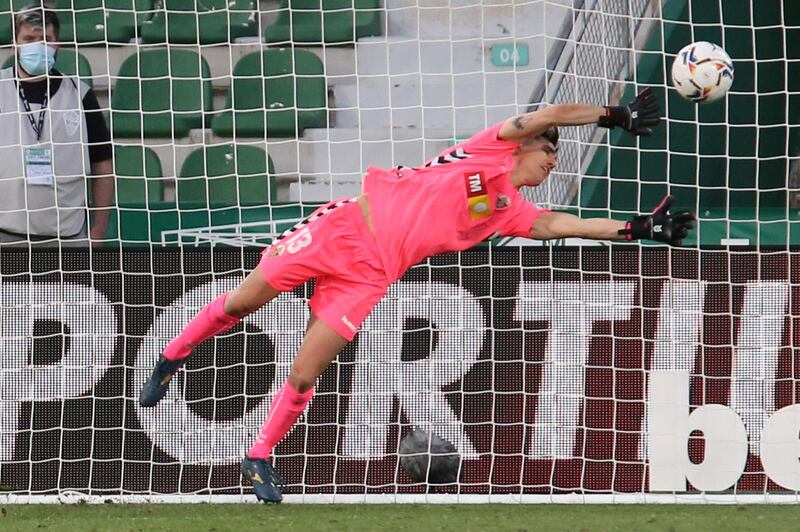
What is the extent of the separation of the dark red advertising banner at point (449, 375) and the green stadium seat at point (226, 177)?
70.0 inches

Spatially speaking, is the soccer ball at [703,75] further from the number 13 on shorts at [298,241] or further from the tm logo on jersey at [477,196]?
the number 13 on shorts at [298,241]

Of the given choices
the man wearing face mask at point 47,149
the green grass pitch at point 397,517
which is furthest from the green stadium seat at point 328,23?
the green grass pitch at point 397,517

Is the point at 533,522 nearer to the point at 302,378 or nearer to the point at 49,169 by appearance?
the point at 302,378

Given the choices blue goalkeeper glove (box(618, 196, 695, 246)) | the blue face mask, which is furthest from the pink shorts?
the blue face mask

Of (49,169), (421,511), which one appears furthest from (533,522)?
(49,169)

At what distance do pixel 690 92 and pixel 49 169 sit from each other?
335 cm

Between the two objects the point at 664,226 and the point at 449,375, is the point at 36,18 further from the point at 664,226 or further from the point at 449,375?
the point at 664,226

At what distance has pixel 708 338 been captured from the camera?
645cm

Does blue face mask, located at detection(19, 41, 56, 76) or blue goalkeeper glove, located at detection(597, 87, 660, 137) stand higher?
blue face mask, located at detection(19, 41, 56, 76)

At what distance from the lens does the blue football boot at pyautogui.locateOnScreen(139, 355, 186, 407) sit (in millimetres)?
5477

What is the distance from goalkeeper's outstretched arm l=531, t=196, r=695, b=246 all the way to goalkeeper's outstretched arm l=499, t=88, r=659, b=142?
32cm

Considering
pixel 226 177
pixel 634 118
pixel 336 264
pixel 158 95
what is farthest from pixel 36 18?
pixel 634 118

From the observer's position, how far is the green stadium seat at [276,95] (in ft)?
28.3

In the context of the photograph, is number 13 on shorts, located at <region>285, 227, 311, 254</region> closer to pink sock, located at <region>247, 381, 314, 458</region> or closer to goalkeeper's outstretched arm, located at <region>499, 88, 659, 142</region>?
pink sock, located at <region>247, 381, 314, 458</region>
